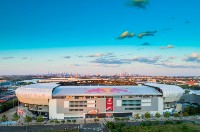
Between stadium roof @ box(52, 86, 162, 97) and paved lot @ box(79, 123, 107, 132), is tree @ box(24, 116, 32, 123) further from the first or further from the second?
paved lot @ box(79, 123, 107, 132)

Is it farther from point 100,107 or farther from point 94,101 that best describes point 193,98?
point 94,101

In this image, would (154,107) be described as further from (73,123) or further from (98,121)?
(73,123)

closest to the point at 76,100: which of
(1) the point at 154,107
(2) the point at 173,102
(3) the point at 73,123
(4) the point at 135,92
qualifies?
(3) the point at 73,123

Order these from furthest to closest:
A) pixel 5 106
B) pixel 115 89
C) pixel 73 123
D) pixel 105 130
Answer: pixel 5 106 < pixel 115 89 < pixel 73 123 < pixel 105 130

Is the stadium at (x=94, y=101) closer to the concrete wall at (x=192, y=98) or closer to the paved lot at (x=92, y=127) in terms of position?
the paved lot at (x=92, y=127)

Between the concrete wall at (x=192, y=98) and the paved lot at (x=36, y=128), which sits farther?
the concrete wall at (x=192, y=98)

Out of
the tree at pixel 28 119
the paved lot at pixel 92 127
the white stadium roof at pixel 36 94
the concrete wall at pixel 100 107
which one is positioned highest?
the white stadium roof at pixel 36 94

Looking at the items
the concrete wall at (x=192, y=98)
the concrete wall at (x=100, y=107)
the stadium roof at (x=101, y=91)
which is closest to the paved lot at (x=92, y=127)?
the concrete wall at (x=100, y=107)

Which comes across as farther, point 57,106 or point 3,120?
point 57,106
